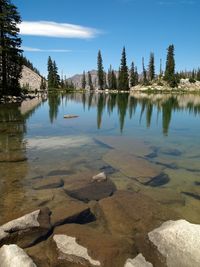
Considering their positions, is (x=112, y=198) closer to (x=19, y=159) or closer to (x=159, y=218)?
(x=159, y=218)

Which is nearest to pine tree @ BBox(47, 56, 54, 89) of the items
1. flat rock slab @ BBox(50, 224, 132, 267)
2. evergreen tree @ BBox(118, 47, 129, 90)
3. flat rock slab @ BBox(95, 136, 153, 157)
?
evergreen tree @ BBox(118, 47, 129, 90)

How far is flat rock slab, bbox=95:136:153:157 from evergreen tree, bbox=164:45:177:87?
101 m

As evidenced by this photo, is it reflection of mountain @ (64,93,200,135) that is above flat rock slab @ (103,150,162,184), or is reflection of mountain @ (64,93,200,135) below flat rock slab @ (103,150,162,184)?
above

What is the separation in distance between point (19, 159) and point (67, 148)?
3068 mm

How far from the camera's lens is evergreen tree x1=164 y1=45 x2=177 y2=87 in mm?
113312

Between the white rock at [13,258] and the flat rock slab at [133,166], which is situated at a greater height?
the white rock at [13,258]

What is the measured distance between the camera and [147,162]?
12.3 metres

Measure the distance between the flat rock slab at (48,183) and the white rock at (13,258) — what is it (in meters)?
4.01

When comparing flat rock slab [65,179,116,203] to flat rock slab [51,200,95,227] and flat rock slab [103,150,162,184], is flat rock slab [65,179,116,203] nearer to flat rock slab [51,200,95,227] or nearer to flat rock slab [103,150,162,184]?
flat rock slab [51,200,95,227]

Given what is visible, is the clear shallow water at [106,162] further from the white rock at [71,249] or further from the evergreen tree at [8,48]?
the evergreen tree at [8,48]

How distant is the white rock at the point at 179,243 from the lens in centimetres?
518

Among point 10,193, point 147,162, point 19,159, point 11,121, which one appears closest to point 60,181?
point 10,193

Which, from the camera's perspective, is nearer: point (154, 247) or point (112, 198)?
point (154, 247)

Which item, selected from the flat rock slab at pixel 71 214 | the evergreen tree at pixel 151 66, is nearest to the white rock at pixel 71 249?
the flat rock slab at pixel 71 214
